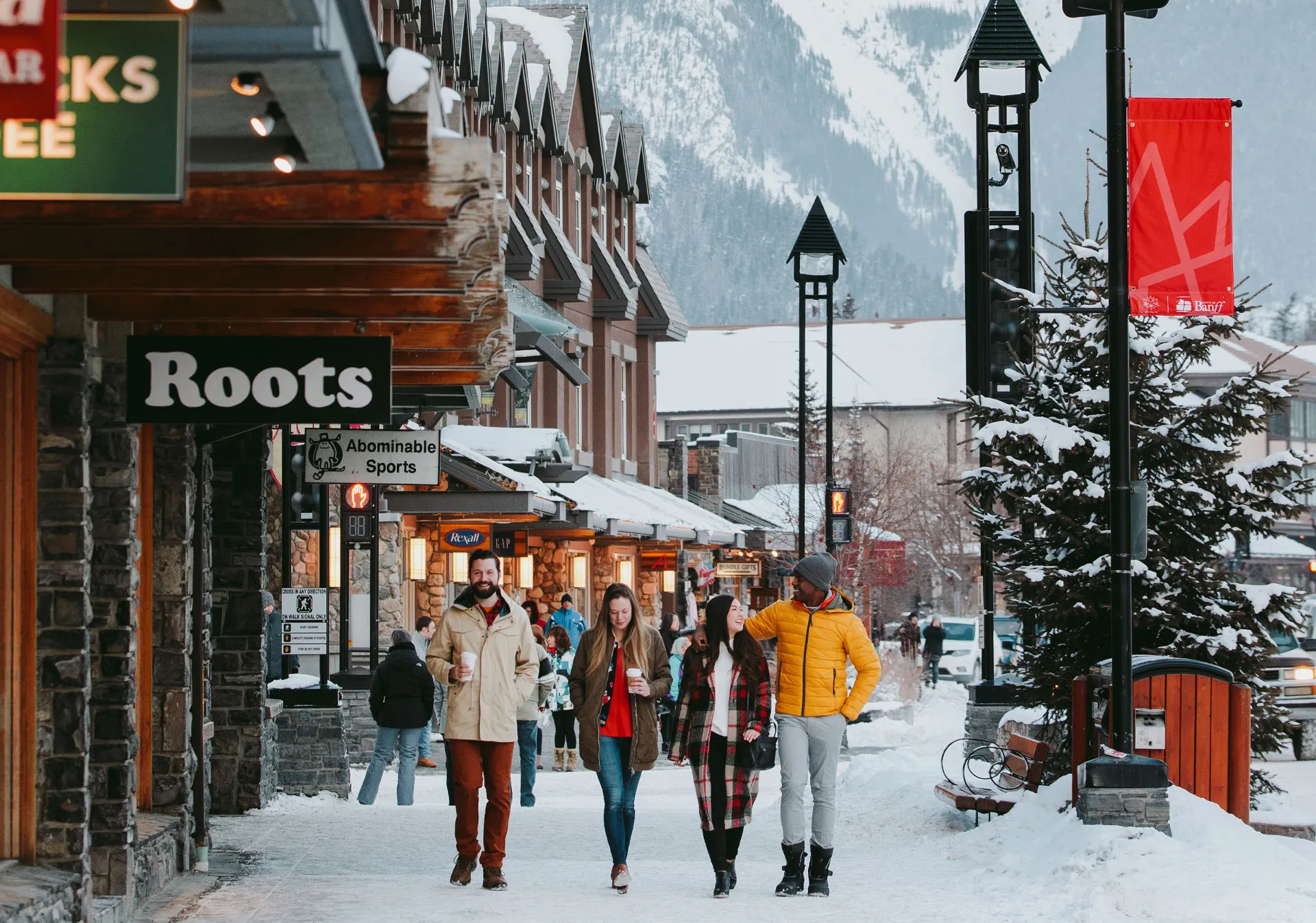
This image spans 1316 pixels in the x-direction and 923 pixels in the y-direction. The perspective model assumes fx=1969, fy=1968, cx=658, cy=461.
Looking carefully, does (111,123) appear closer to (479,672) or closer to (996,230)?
(479,672)

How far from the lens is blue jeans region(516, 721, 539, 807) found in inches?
645

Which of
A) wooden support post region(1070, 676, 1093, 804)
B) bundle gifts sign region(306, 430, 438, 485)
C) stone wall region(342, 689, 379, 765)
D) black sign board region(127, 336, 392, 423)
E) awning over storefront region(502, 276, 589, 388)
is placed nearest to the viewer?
black sign board region(127, 336, 392, 423)

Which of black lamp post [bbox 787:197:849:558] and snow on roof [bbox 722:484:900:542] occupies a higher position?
black lamp post [bbox 787:197:849:558]

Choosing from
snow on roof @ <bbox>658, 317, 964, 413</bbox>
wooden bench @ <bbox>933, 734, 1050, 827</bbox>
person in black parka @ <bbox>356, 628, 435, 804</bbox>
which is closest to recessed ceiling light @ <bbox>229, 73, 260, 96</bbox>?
wooden bench @ <bbox>933, 734, 1050, 827</bbox>

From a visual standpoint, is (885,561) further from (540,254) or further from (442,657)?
(442,657)

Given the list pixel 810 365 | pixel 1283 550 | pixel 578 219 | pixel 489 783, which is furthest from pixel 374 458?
pixel 810 365

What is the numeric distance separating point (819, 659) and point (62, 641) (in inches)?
153

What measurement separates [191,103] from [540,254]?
27.2 metres

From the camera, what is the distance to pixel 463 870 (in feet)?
35.6

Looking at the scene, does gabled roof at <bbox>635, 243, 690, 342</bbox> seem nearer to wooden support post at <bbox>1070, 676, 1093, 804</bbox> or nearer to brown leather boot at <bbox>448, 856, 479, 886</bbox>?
wooden support post at <bbox>1070, 676, 1093, 804</bbox>

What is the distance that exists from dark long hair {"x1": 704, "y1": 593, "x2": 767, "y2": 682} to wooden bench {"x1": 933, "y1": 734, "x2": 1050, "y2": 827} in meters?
2.89

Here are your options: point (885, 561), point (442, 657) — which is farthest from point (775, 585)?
point (442, 657)

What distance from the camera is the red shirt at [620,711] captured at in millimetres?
10695

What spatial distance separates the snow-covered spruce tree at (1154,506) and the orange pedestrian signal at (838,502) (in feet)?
45.3
